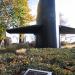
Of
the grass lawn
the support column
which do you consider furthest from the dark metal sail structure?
the grass lawn

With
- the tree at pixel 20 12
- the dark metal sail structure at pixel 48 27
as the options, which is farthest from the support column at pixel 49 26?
the tree at pixel 20 12

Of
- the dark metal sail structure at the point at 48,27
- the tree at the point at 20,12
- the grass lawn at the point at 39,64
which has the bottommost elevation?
the grass lawn at the point at 39,64

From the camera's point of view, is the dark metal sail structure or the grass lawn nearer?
the grass lawn

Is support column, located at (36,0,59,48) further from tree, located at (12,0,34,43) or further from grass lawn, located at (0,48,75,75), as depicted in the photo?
tree, located at (12,0,34,43)

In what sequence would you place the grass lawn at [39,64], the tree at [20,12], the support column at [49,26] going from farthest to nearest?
the tree at [20,12]
the support column at [49,26]
the grass lawn at [39,64]

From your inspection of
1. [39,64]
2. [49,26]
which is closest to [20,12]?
[49,26]

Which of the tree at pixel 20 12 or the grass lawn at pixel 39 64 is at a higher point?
the tree at pixel 20 12

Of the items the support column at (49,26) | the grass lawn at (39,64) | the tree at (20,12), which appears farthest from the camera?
the tree at (20,12)

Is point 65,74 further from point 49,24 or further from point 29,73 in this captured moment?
point 49,24

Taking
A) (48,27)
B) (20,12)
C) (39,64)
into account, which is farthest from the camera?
(20,12)

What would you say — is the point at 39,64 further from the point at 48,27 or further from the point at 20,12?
the point at 20,12

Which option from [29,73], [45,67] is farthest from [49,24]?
[29,73]

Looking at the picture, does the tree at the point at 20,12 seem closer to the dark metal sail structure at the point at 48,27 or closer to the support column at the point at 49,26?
the dark metal sail structure at the point at 48,27

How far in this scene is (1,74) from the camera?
425 inches
